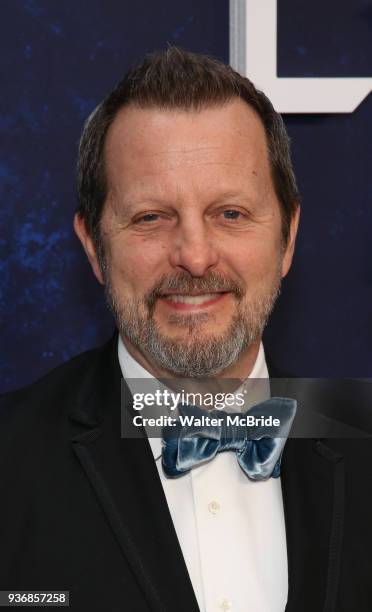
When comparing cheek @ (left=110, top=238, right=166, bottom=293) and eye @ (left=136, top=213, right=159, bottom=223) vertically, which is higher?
eye @ (left=136, top=213, right=159, bottom=223)

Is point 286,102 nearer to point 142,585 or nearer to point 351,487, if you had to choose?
point 351,487

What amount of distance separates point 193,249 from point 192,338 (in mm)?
204

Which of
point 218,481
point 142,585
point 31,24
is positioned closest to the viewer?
point 142,585

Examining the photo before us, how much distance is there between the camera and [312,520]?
1.74 meters

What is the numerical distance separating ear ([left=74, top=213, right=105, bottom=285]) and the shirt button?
57cm

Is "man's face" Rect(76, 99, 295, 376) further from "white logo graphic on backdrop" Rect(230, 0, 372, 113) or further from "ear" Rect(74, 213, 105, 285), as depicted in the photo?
"white logo graphic on backdrop" Rect(230, 0, 372, 113)

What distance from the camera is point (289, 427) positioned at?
5.99 feet

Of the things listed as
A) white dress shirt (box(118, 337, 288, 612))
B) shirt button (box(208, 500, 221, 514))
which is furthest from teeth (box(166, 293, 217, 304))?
shirt button (box(208, 500, 221, 514))

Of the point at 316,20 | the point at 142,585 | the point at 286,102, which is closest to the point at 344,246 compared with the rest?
the point at 286,102

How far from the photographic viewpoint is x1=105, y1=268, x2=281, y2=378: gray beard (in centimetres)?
179

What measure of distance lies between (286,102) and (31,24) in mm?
736

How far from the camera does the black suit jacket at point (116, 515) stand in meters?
1.60

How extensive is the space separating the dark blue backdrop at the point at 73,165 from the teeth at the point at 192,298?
62 centimetres

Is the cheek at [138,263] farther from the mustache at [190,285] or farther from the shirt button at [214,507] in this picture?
the shirt button at [214,507]
